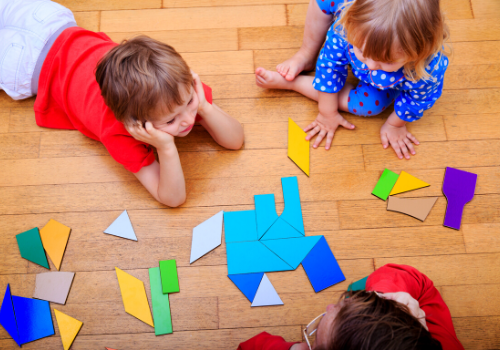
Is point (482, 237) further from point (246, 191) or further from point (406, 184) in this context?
point (246, 191)

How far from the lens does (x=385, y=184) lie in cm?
113

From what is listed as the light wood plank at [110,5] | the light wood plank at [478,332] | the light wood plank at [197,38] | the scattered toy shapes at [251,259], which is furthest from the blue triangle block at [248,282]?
the light wood plank at [110,5]

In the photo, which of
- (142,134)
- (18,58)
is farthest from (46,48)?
(142,134)

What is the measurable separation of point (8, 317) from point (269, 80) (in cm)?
103

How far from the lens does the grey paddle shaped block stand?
105cm

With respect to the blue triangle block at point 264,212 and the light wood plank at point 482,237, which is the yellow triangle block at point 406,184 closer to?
the light wood plank at point 482,237

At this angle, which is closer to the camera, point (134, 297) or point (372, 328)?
point (372, 328)

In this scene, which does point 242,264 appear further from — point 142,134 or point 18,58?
point 18,58

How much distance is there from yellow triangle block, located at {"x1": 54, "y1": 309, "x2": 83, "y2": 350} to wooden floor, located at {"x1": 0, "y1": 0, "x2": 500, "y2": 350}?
16 millimetres

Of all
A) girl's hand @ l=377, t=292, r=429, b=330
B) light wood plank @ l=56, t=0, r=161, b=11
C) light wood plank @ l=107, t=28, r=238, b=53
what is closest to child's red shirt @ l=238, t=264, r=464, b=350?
girl's hand @ l=377, t=292, r=429, b=330

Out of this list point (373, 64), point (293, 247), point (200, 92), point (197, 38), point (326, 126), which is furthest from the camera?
point (197, 38)

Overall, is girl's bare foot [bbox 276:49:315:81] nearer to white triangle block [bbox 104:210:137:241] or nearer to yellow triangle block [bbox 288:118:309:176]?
yellow triangle block [bbox 288:118:309:176]

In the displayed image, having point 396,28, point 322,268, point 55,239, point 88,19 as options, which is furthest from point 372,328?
point 88,19

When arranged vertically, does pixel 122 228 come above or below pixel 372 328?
below
